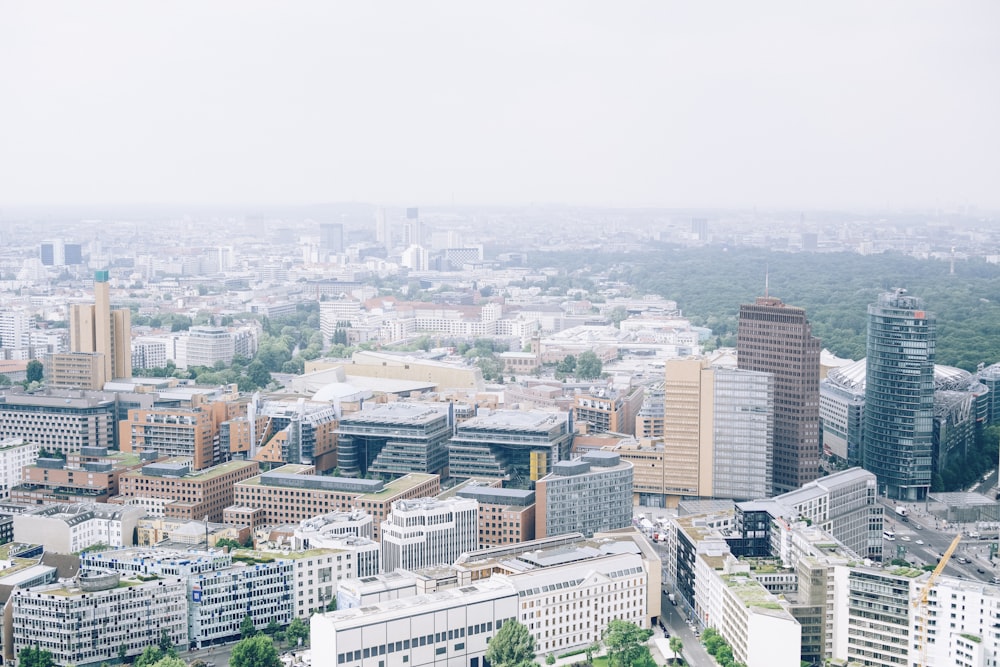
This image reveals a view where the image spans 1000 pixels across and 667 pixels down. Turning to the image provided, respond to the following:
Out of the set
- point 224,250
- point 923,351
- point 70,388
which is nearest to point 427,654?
point 923,351

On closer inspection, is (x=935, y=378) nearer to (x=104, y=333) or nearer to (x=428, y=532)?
(x=428, y=532)

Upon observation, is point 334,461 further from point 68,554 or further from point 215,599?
point 215,599

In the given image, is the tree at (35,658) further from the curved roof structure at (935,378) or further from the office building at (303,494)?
the curved roof structure at (935,378)

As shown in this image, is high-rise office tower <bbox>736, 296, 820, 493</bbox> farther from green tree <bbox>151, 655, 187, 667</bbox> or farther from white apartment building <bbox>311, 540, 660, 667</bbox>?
green tree <bbox>151, 655, 187, 667</bbox>

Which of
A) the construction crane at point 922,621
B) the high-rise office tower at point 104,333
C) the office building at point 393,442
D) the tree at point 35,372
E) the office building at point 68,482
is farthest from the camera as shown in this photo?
the tree at point 35,372

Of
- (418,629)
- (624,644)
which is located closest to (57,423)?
(418,629)

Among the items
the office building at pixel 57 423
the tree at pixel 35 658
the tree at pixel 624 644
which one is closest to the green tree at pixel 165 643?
the tree at pixel 35 658
